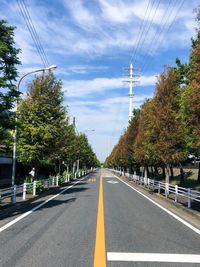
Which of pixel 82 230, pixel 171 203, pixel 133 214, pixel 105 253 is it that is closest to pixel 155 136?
pixel 171 203

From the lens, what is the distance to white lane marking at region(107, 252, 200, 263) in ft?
25.1

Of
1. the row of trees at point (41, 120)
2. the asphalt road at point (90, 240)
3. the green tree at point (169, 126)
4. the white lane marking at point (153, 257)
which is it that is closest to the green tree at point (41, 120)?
the row of trees at point (41, 120)

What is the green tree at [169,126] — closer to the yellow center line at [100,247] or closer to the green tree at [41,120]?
the green tree at [41,120]

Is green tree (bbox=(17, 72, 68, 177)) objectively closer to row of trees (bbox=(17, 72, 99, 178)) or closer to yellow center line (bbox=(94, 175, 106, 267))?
row of trees (bbox=(17, 72, 99, 178))

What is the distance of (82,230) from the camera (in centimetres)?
1127

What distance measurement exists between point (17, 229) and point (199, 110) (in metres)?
7.68

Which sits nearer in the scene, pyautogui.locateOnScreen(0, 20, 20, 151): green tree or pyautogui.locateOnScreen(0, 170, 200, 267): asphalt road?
pyautogui.locateOnScreen(0, 170, 200, 267): asphalt road

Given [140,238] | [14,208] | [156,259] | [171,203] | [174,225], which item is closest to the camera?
[156,259]

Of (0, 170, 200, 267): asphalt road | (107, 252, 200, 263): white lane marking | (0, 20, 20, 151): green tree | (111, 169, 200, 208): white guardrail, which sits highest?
(0, 20, 20, 151): green tree

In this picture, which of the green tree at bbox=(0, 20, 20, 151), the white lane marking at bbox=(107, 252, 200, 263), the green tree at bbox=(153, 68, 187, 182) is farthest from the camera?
the green tree at bbox=(153, 68, 187, 182)

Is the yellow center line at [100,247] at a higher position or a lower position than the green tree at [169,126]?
lower

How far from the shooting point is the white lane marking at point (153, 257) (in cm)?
766

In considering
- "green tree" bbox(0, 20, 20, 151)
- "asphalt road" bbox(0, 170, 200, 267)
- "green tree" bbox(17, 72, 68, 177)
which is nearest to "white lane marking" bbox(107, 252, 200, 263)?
"asphalt road" bbox(0, 170, 200, 267)

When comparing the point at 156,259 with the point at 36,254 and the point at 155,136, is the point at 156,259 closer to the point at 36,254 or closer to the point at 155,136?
the point at 36,254
